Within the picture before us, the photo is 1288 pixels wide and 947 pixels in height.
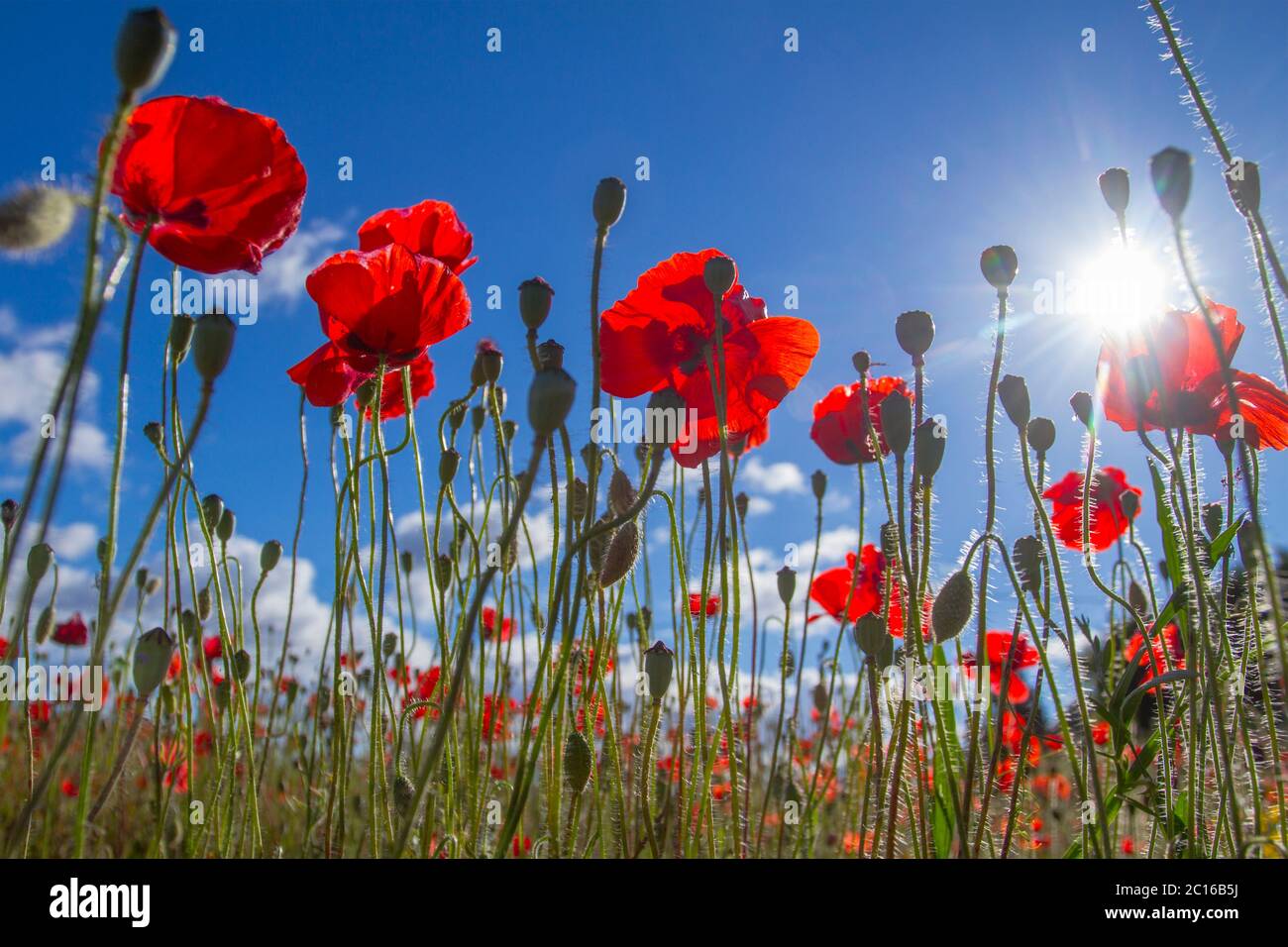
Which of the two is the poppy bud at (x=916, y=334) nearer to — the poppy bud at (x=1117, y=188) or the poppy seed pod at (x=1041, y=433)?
the poppy bud at (x=1117, y=188)

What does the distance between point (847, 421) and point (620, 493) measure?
2.51ft

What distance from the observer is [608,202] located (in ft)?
3.71

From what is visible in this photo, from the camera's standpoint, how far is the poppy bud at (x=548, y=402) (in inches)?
30.1

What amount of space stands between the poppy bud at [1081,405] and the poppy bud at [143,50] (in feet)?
5.54

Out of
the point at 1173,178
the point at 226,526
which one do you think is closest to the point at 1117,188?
the point at 1173,178

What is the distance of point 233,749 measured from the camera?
1.71 metres

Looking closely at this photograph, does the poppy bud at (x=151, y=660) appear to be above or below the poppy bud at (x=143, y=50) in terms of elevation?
below

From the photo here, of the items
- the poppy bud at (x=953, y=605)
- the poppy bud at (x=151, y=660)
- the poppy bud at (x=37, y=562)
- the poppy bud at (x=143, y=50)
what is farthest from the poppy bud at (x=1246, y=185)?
the poppy bud at (x=151, y=660)

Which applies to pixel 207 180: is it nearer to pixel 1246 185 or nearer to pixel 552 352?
pixel 552 352

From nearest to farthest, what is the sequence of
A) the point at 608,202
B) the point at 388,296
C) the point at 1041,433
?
1. the point at 608,202
2. the point at 388,296
3. the point at 1041,433
